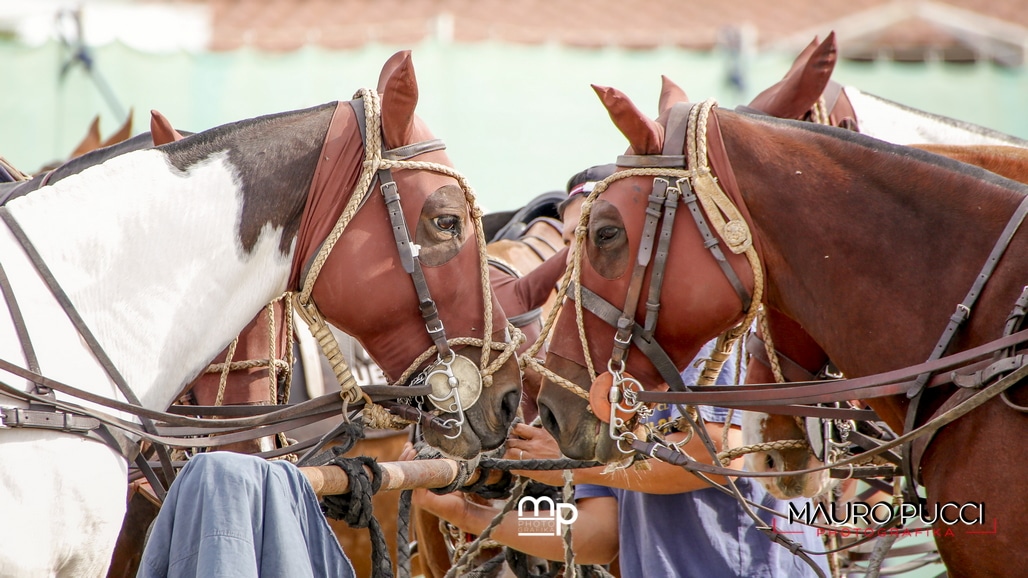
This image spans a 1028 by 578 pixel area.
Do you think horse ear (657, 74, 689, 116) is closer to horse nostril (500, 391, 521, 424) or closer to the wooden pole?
horse nostril (500, 391, 521, 424)

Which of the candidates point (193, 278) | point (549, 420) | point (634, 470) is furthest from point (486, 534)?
point (193, 278)

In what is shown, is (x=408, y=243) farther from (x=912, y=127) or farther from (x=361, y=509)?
(x=912, y=127)

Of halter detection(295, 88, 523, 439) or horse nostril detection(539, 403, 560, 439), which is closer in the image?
halter detection(295, 88, 523, 439)

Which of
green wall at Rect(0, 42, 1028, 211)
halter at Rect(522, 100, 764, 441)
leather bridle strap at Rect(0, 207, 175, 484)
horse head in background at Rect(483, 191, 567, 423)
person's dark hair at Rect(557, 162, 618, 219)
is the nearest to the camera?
leather bridle strap at Rect(0, 207, 175, 484)

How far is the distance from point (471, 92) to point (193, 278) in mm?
6149

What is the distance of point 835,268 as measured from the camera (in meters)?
2.93

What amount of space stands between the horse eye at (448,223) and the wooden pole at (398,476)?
2.32ft

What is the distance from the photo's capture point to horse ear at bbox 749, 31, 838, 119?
3129 millimetres

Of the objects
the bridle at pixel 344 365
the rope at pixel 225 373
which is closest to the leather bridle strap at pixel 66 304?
the bridle at pixel 344 365

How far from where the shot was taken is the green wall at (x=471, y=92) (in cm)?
875

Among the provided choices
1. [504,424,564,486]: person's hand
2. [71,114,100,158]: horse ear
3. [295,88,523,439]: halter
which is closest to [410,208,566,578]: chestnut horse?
[504,424,564,486]: person's hand

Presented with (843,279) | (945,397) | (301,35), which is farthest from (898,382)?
(301,35)

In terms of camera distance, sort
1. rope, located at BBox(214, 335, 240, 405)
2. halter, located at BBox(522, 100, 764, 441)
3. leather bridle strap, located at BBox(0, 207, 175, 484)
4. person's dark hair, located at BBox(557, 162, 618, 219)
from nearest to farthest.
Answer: leather bridle strap, located at BBox(0, 207, 175, 484) → halter, located at BBox(522, 100, 764, 441) → rope, located at BBox(214, 335, 240, 405) → person's dark hair, located at BBox(557, 162, 618, 219)

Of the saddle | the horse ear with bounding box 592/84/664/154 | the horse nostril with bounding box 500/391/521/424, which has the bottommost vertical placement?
the horse nostril with bounding box 500/391/521/424
